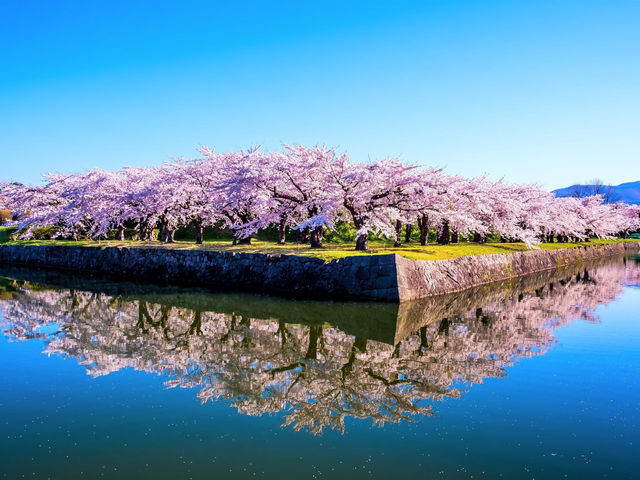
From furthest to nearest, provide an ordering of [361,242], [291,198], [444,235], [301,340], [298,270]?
[444,235], [291,198], [361,242], [298,270], [301,340]

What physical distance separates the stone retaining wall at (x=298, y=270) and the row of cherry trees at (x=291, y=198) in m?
2.17

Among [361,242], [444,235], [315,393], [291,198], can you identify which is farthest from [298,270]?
[444,235]

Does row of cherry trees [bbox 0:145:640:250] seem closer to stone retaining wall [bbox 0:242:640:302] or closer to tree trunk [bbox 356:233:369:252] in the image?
tree trunk [bbox 356:233:369:252]

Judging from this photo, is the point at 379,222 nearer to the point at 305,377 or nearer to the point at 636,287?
the point at 305,377

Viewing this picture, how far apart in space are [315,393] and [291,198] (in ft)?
54.9

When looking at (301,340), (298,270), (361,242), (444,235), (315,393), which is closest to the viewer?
(315,393)

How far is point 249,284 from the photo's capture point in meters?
23.0

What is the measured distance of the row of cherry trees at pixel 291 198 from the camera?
2384 cm

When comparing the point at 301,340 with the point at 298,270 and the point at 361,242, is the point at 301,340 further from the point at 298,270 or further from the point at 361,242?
the point at 361,242

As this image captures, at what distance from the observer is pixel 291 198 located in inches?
989

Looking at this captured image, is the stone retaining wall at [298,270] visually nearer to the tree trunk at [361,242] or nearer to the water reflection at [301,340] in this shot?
the water reflection at [301,340]

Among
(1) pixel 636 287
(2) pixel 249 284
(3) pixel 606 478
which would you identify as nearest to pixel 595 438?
(3) pixel 606 478

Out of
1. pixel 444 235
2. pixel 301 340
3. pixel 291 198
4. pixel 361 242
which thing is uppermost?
pixel 291 198

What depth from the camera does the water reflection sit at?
9320 mm
